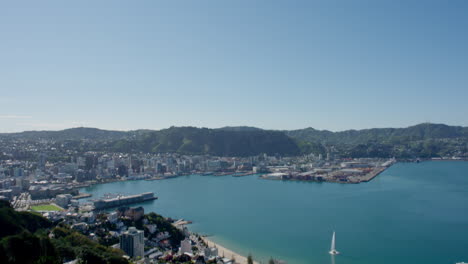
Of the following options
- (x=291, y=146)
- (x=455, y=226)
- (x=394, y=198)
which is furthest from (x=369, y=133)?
(x=455, y=226)

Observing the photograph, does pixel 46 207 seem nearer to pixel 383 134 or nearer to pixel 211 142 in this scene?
pixel 211 142

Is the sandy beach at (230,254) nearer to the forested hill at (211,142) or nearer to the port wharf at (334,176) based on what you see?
the port wharf at (334,176)

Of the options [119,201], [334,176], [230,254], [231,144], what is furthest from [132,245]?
[231,144]

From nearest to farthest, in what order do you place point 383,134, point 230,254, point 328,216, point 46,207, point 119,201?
point 230,254
point 328,216
point 46,207
point 119,201
point 383,134

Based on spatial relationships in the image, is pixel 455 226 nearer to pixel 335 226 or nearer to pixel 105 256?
pixel 335 226

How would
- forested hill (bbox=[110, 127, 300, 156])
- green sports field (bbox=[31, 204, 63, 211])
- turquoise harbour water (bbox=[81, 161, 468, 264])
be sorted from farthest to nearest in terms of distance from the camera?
forested hill (bbox=[110, 127, 300, 156]), green sports field (bbox=[31, 204, 63, 211]), turquoise harbour water (bbox=[81, 161, 468, 264])

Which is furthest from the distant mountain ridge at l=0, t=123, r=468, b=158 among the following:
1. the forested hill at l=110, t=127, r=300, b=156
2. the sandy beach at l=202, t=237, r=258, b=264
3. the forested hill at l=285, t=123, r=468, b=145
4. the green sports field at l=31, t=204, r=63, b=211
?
the sandy beach at l=202, t=237, r=258, b=264

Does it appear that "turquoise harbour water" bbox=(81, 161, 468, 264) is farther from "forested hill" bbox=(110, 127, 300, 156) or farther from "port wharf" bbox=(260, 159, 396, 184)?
"forested hill" bbox=(110, 127, 300, 156)

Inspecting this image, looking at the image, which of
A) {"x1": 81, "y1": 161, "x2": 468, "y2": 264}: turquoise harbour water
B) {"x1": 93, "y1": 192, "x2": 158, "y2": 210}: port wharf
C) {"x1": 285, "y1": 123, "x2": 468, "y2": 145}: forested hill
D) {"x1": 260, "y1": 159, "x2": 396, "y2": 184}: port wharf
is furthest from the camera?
{"x1": 285, "y1": 123, "x2": 468, "y2": 145}: forested hill

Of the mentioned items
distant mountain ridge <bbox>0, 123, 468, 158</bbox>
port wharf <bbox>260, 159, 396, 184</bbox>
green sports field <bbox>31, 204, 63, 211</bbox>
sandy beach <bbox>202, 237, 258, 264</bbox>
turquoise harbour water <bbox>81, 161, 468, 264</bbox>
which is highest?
distant mountain ridge <bbox>0, 123, 468, 158</bbox>
